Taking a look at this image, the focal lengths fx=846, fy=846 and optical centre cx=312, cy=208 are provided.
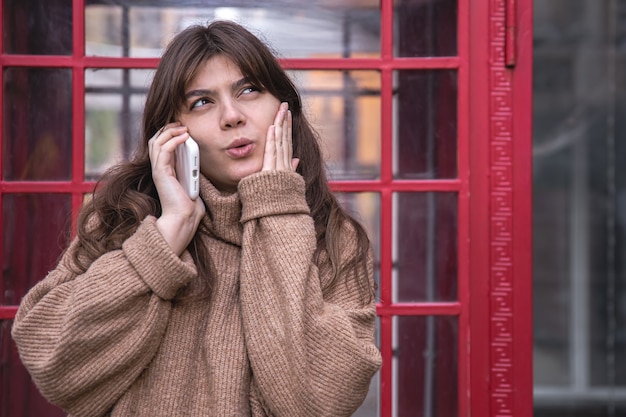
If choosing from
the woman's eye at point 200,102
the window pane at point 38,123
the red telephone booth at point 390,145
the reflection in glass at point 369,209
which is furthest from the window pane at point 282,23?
the woman's eye at point 200,102

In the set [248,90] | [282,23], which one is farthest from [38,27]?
[248,90]

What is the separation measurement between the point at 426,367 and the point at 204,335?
109cm

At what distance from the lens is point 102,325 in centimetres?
170

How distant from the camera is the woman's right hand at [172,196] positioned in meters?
1.79

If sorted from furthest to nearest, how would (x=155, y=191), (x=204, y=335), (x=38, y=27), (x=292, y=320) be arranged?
1. (x=38, y=27)
2. (x=155, y=191)
3. (x=204, y=335)
4. (x=292, y=320)

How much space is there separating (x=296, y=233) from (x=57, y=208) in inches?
43.6

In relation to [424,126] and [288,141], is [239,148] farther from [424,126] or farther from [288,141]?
[424,126]

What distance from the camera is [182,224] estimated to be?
71.1 inches

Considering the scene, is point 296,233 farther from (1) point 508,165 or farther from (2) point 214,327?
(1) point 508,165

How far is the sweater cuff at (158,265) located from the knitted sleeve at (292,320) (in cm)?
13

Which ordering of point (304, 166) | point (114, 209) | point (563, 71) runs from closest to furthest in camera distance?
point (114, 209), point (304, 166), point (563, 71)

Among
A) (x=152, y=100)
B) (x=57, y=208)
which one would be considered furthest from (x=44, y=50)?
(x=152, y=100)

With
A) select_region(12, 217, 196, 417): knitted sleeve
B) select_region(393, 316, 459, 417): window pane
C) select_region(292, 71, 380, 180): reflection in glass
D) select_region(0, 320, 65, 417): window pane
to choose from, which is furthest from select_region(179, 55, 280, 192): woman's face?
select_region(0, 320, 65, 417): window pane

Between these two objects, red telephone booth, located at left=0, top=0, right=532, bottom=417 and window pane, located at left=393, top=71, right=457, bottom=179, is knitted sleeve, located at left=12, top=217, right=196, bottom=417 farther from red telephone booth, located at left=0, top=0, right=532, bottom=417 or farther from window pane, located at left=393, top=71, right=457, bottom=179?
window pane, located at left=393, top=71, right=457, bottom=179
